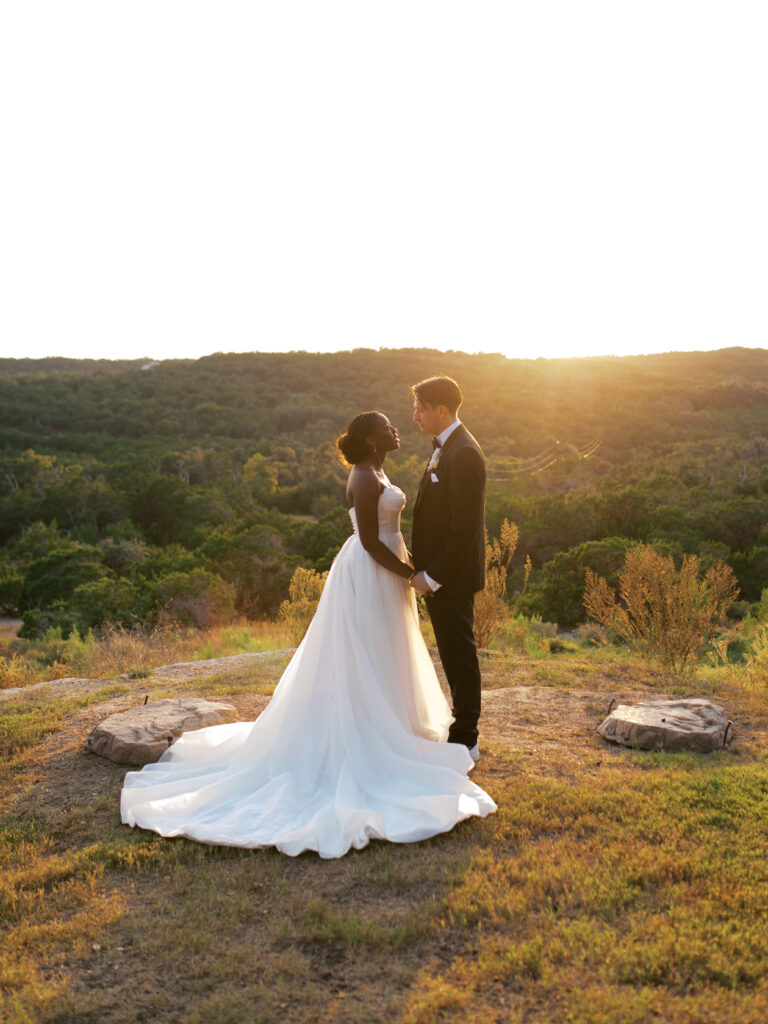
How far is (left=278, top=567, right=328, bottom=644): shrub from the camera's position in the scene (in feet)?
28.8

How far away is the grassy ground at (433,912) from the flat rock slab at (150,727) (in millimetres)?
285

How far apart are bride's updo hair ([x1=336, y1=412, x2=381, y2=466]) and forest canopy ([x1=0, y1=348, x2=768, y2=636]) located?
915 centimetres

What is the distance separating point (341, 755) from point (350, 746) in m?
0.07

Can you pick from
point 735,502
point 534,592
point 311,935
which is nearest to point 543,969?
point 311,935

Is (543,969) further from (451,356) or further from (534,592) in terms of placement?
(451,356)

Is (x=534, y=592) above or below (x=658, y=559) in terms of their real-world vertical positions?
Result: below

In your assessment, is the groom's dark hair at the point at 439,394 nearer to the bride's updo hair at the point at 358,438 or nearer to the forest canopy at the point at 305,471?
the bride's updo hair at the point at 358,438

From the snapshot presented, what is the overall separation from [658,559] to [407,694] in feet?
13.0

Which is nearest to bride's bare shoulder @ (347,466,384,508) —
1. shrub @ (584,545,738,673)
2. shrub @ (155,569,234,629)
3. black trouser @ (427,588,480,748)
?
black trouser @ (427,588,480,748)

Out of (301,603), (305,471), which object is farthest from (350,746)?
(305,471)

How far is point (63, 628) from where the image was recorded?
42.8 feet

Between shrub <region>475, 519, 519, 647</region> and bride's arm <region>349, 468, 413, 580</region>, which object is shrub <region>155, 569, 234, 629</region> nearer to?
shrub <region>475, 519, 519, 647</region>

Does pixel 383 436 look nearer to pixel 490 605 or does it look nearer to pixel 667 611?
pixel 667 611

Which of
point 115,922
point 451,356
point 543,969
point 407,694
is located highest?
point 451,356
